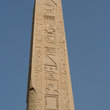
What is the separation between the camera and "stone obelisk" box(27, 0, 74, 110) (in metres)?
7.61

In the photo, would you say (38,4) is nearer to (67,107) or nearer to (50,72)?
(50,72)

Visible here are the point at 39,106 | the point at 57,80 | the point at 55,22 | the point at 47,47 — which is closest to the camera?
the point at 39,106

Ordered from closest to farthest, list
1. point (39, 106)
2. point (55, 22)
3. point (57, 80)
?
point (39, 106) < point (57, 80) < point (55, 22)

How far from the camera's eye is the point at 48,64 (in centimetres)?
823

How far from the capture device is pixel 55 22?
9.20 m

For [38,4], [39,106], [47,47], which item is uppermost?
[38,4]

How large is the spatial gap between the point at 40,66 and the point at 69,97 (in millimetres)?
981

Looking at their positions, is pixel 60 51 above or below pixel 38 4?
below

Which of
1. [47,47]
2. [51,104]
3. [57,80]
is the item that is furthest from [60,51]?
[51,104]

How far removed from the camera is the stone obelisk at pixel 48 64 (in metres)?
7.61

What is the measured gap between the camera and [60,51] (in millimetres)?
8531

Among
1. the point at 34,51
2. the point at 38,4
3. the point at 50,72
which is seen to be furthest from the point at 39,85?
the point at 38,4

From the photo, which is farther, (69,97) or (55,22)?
(55,22)

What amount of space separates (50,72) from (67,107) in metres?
0.93
